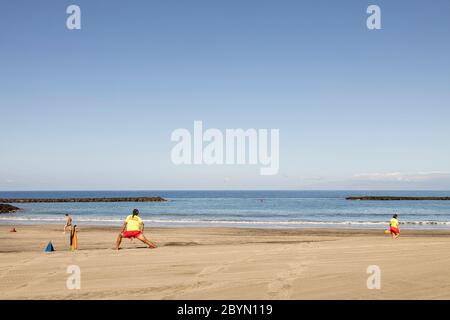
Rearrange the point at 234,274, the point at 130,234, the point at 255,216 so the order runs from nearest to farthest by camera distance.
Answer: the point at 234,274, the point at 130,234, the point at 255,216

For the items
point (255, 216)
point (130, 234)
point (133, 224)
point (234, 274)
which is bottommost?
point (255, 216)

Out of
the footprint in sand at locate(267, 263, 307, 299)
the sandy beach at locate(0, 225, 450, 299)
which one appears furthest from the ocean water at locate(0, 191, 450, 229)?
the footprint in sand at locate(267, 263, 307, 299)

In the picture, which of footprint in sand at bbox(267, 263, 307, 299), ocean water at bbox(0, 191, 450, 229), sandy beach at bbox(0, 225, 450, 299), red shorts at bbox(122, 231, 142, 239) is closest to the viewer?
footprint in sand at bbox(267, 263, 307, 299)

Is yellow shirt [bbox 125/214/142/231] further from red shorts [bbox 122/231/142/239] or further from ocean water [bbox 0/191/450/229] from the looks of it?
ocean water [bbox 0/191/450/229]

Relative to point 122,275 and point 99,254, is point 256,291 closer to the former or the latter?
point 122,275

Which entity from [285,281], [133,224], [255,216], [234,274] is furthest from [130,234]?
[255,216]

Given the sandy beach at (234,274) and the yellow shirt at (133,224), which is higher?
the yellow shirt at (133,224)

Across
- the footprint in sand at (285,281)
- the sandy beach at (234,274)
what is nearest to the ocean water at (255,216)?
the sandy beach at (234,274)

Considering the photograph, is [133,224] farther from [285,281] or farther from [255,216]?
[255,216]

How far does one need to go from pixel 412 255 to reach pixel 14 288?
10.6m

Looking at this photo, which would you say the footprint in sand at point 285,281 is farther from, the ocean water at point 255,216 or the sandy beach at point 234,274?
the ocean water at point 255,216

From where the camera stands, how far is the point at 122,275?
32.9 feet
